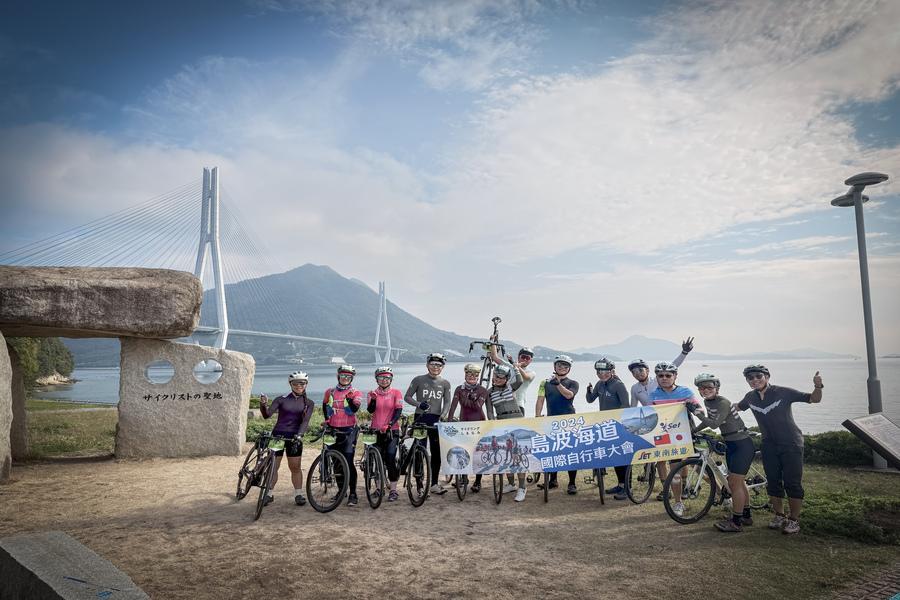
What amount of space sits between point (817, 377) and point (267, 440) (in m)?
5.56

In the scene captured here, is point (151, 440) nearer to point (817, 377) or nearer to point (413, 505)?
point (413, 505)

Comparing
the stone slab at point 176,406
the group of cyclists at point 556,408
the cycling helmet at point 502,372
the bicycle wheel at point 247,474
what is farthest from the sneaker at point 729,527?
the stone slab at point 176,406

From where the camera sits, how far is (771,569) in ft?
13.8

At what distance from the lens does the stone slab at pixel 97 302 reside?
8250 mm

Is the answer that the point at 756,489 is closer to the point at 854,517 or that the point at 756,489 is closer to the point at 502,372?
the point at 854,517

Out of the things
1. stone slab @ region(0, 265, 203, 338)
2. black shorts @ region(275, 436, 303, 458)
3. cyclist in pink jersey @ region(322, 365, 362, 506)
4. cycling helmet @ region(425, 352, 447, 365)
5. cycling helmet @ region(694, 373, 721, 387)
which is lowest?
black shorts @ region(275, 436, 303, 458)

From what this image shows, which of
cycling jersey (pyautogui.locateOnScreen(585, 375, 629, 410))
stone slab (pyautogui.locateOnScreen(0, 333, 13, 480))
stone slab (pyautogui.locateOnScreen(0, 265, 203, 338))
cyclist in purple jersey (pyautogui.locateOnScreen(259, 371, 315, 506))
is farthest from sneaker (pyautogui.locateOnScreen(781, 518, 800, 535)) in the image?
stone slab (pyautogui.locateOnScreen(0, 333, 13, 480))

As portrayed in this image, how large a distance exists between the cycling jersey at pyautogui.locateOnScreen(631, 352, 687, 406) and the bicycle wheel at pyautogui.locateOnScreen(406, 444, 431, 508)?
265 centimetres

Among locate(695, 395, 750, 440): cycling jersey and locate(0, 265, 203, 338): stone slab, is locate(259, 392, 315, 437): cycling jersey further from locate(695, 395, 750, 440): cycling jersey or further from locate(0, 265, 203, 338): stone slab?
locate(695, 395, 750, 440): cycling jersey

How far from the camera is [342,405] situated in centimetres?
625

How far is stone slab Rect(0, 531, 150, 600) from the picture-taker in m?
2.90

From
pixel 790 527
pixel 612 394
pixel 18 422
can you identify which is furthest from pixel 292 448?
pixel 18 422

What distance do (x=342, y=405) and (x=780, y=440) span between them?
14.5ft

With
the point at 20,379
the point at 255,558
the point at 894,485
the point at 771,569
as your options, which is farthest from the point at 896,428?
the point at 20,379
